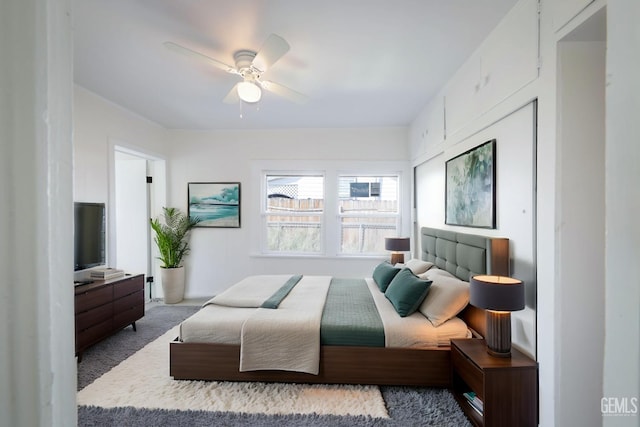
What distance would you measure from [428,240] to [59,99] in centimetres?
344

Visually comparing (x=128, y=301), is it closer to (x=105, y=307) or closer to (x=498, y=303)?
(x=105, y=307)

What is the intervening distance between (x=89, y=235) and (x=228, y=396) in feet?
7.07

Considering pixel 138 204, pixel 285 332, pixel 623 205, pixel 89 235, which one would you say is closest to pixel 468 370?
pixel 285 332

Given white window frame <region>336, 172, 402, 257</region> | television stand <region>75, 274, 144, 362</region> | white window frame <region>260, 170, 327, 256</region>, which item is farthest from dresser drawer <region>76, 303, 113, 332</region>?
white window frame <region>336, 172, 402, 257</region>

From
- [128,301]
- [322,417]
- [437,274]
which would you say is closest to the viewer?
[322,417]

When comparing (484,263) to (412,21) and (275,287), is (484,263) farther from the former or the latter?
(275,287)

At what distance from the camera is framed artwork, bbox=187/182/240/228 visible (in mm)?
4559

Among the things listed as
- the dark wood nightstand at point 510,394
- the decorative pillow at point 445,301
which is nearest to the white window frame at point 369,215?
the decorative pillow at point 445,301

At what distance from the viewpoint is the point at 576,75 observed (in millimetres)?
1482

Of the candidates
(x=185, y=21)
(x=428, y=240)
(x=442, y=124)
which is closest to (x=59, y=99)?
(x=185, y=21)

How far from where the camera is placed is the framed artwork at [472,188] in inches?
84.2

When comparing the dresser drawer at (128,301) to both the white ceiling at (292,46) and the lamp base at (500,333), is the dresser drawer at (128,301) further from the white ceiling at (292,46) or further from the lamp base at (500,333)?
the lamp base at (500,333)

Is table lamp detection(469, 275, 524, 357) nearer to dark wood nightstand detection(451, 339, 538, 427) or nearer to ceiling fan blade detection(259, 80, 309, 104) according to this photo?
dark wood nightstand detection(451, 339, 538, 427)

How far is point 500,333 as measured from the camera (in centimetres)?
177
